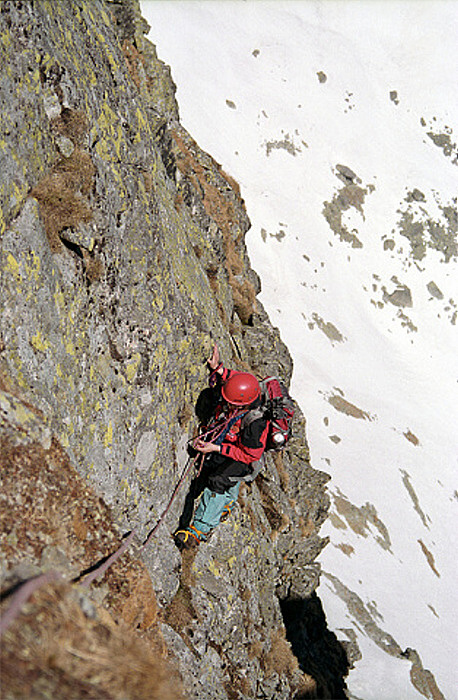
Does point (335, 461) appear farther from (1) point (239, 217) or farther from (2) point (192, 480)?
(2) point (192, 480)

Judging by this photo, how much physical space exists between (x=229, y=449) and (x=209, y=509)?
1.34 m

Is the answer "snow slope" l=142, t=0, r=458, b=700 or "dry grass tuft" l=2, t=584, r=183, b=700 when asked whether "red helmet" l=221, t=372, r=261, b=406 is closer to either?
"dry grass tuft" l=2, t=584, r=183, b=700

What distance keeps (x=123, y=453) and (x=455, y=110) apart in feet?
316

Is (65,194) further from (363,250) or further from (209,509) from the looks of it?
(363,250)

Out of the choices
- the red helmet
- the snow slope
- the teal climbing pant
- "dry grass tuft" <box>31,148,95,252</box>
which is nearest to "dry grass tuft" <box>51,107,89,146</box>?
"dry grass tuft" <box>31,148,95,252</box>

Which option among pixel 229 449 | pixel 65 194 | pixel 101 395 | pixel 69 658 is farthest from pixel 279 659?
pixel 65 194

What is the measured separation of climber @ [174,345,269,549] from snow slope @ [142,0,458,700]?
21.6 m

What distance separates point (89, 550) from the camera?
242 inches

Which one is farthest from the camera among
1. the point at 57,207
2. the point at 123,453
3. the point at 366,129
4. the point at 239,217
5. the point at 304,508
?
the point at 366,129

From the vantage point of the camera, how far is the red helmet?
977 cm

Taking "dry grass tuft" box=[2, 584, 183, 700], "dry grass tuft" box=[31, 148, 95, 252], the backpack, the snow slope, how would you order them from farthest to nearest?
the snow slope → the backpack → "dry grass tuft" box=[31, 148, 95, 252] → "dry grass tuft" box=[2, 584, 183, 700]

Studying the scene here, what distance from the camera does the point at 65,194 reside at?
25.1 ft

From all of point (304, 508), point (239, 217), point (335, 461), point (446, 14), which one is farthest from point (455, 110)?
point (304, 508)

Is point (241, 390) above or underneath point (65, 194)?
underneath
